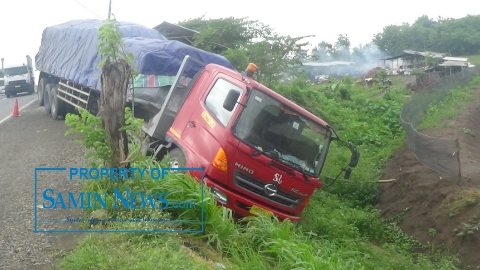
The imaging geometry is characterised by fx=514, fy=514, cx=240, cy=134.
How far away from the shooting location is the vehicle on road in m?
28.0

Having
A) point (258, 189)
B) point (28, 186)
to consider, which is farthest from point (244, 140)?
point (28, 186)

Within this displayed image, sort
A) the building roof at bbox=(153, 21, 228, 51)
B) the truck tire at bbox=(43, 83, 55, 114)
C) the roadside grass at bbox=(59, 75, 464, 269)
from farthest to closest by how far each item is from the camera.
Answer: the building roof at bbox=(153, 21, 228, 51) < the truck tire at bbox=(43, 83, 55, 114) < the roadside grass at bbox=(59, 75, 464, 269)

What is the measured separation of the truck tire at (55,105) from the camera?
1395 centimetres

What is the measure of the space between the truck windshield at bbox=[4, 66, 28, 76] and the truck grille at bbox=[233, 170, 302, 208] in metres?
25.5

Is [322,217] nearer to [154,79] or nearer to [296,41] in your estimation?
[154,79]

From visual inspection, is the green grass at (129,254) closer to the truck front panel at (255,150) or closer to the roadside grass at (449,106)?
the truck front panel at (255,150)

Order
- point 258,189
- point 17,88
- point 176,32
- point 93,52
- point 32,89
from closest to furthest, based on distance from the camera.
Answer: point 258,189
point 93,52
point 176,32
point 17,88
point 32,89

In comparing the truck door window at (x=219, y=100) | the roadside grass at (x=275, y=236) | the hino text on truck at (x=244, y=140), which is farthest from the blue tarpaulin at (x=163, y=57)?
the roadside grass at (x=275, y=236)

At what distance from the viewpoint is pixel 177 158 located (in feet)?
23.5

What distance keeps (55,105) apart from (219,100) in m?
8.57

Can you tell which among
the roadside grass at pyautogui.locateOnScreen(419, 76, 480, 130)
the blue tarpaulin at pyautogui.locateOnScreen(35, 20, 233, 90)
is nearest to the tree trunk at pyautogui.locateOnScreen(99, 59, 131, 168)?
the blue tarpaulin at pyautogui.locateOnScreen(35, 20, 233, 90)

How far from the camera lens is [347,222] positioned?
9.02 meters

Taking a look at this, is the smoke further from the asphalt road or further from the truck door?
the truck door

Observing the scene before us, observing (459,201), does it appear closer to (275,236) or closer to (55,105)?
(275,236)
